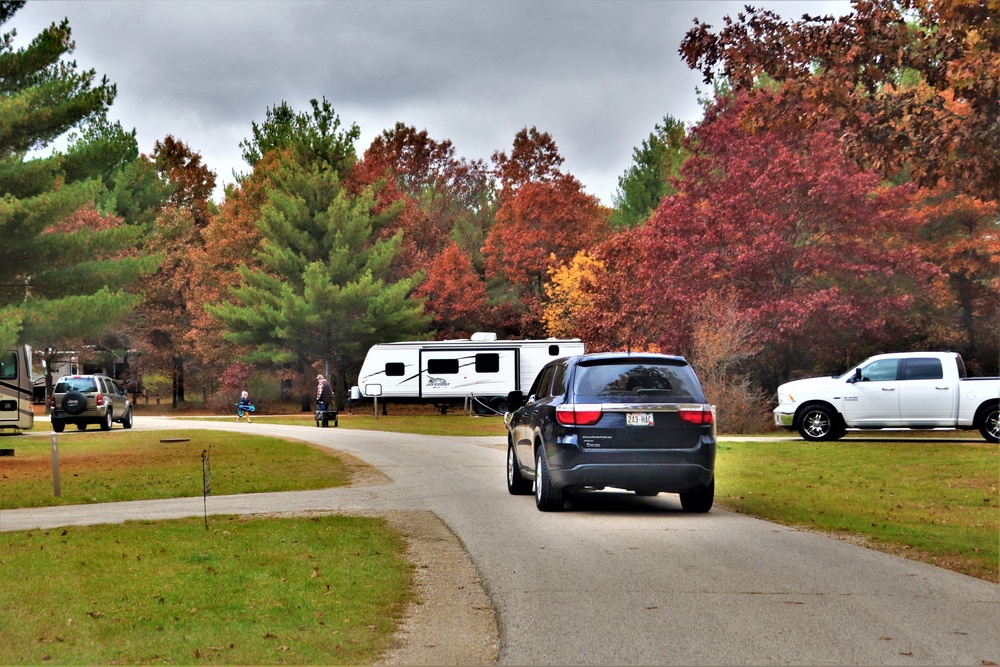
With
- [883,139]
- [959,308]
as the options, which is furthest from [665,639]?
[959,308]

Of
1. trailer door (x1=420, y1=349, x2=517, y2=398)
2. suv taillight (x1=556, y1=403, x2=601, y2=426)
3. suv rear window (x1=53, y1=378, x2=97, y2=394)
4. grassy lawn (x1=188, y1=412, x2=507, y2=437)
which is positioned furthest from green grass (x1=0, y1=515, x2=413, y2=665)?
trailer door (x1=420, y1=349, x2=517, y2=398)

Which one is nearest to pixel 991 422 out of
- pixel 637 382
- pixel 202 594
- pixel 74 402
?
pixel 637 382

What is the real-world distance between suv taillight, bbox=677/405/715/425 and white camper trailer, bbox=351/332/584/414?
114ft

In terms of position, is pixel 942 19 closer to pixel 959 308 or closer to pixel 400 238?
pixel 959 308

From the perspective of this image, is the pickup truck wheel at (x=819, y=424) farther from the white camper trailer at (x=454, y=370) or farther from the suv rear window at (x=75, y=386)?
the suv rear window at (x=75, y=386)

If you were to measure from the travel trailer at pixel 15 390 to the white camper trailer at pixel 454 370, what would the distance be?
689 inches

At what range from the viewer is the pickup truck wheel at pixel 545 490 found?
47.9 feet

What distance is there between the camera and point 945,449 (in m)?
25.7

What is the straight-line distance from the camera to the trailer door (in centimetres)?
5009

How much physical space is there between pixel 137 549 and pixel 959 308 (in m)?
39.9

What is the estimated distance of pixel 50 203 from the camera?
28.3m

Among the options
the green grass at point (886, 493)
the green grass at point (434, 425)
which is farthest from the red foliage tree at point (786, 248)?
the green grass at point (886, 493)

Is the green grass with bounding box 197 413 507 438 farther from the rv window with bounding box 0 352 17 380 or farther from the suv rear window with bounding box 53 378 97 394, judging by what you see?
the rv window with bounding box 0 352 17 380

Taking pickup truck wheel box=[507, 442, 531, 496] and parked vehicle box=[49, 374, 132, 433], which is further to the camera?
parked vehicle box=[49, 374, 132, 433]
